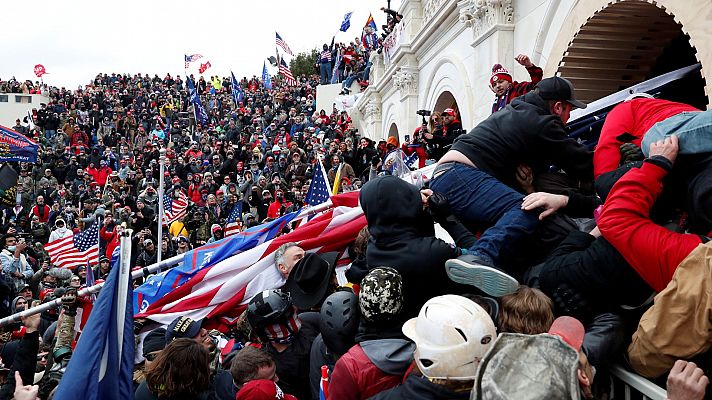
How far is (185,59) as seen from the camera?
114 ft

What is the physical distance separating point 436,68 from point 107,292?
11.7 metres

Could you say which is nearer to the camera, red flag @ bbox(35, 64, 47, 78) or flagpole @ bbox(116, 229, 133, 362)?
flagpole @ bbox(116, 229, 133, 362)

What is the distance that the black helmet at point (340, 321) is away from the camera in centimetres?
317

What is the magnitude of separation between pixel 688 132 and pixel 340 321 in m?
1.87

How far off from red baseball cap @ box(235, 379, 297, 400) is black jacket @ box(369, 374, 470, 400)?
2.92ft

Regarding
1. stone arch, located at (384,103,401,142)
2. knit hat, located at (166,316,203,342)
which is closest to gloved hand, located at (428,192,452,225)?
knit hat, located at (166,316,203,342)

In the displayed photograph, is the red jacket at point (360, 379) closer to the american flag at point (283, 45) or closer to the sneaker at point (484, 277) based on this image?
the sneaker at point (484, 277)

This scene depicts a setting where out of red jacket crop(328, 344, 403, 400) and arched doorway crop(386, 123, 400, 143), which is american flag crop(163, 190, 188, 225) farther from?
red jacket crop(328, 344, 403, 400)

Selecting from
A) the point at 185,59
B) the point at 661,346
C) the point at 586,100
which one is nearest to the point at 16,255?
the point at 586,100

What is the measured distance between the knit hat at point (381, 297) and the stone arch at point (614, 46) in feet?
17.3

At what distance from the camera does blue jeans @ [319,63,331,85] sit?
3531 cm

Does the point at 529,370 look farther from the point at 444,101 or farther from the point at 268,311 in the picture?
the point at 444,101

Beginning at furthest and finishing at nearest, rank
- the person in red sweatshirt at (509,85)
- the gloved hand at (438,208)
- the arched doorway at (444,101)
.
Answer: the arched doorway at (444,101), the person in red sweatshirt at (509,85), the gloved hand at (438,208)

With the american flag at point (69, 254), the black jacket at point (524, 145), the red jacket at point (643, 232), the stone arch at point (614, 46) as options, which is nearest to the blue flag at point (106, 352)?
the black jacket at point (524, 145)
